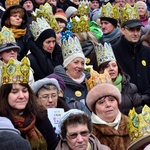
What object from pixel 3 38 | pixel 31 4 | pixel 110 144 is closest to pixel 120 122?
pixel 110 144

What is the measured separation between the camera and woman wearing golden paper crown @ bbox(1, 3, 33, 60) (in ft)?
28.6

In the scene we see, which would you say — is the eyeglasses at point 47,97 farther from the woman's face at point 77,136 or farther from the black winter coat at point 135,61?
the black winter coat at point 135,61

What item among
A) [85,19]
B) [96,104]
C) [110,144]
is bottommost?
[110,144]

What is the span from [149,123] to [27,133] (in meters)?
1.08

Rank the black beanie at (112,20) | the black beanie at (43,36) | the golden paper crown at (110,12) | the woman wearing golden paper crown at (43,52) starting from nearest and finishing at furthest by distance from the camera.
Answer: the woman wearing golden paper crown at (43,52), the black beanie at (43,36), the black beanie at (112,20), the golden paper crown at (110,12)

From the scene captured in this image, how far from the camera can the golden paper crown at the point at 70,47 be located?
7605mm

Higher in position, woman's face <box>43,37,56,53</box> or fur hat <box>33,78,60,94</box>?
woman's face <box>43,37,56,53</box>

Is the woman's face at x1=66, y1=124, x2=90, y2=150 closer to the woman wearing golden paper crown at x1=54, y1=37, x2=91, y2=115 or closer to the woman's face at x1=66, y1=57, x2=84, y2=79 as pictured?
the woman wearing golden paper crown at x1=54, y1=37, x2=91, y2=115

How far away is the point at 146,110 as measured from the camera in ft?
17.0

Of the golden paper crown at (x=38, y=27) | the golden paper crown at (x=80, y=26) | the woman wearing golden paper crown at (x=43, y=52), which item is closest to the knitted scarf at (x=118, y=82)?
the woman wearing golden paper crown at (x=43, y=52)

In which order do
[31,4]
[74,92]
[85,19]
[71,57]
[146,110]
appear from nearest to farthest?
[146,110], [74,92], [71,57], [85,19], [31,4]

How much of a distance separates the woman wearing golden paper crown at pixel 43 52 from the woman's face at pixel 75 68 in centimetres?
76

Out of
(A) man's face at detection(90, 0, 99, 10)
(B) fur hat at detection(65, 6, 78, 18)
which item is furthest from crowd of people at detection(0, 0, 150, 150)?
(A) man's face at detection(90, 0, 99, 10)

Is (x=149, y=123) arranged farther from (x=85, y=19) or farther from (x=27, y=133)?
(x=85, y=19)
